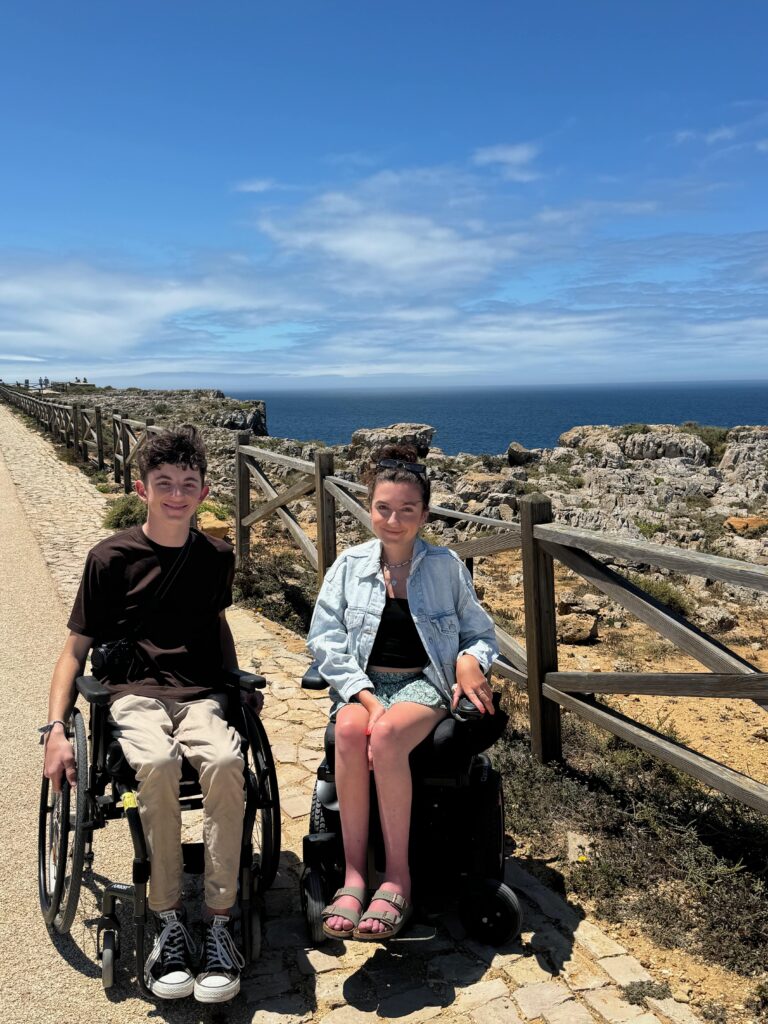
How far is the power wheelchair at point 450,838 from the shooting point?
287 centimetres

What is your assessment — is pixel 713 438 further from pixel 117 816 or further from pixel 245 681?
pixel 117 816

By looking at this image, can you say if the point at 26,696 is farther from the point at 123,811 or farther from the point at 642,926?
the point at 642,926

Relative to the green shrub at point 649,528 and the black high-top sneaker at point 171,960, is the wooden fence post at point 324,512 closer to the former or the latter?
the black high-top sneaker at point 171,960

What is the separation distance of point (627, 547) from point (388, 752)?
151 cm

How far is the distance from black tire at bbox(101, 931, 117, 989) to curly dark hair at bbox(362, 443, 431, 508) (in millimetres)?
1783

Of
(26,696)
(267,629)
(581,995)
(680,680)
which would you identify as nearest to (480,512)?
(267,629)

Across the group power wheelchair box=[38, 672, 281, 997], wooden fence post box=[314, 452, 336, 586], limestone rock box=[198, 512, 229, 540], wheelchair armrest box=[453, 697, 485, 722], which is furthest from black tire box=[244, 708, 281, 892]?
limestone rock box=[198, 512, 229, 540]

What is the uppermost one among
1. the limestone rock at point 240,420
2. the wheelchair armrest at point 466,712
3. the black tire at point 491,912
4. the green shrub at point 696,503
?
the limestone rock at point 240,420

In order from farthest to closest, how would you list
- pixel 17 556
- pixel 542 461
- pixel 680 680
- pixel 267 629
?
pixel 542 461
pixel 17 556
pixel 267 629
pixel 680 680

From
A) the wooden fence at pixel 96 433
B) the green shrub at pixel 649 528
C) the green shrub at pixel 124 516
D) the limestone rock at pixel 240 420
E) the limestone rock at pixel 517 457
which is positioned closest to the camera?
the green shrub at pixel 124 516

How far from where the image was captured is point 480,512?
1325 cm

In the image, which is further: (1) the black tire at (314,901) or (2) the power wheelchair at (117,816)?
(1) the black tire at (314,901)

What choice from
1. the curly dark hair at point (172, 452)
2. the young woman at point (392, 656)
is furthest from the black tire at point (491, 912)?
the curly dark hair at point (172, 452)

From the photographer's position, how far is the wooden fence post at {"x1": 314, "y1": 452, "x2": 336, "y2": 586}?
6.93m
